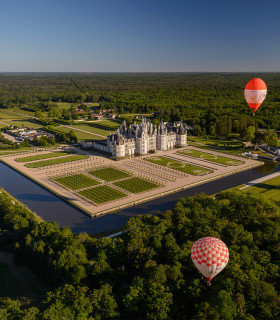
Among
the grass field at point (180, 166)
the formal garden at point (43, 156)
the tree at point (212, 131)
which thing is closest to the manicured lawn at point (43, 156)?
the formal garden at point (43, 156)

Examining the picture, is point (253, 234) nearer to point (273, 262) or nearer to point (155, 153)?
point (273, 262)

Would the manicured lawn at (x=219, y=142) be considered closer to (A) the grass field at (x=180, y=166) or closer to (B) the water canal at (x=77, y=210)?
(B) the water canal at (x=77, y=210)

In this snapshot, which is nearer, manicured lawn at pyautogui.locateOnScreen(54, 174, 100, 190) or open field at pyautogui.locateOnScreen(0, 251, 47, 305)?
open field at pyautogui.locateOnScreen(0, 251, 47, 305)

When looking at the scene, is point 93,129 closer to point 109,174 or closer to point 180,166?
point 109,174

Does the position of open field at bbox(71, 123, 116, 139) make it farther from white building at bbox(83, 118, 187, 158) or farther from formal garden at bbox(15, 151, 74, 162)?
formal garden at bbox(15, 151, 74, 162)

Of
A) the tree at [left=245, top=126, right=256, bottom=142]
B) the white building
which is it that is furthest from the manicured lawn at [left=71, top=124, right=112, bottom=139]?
the tree at [left=245, top=126, right=256, bottom=142]
